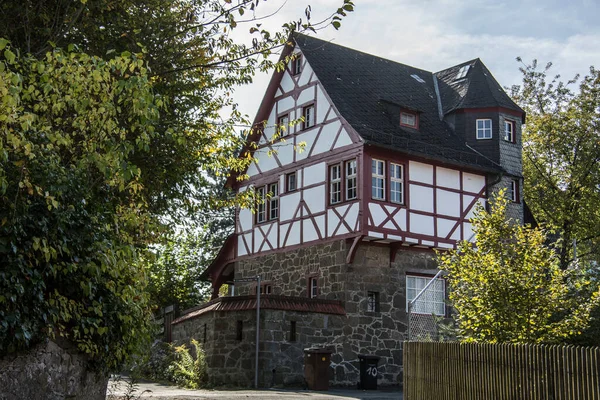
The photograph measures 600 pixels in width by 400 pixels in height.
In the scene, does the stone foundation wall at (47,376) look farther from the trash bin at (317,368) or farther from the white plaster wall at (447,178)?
the white plaster wall at (447,178)

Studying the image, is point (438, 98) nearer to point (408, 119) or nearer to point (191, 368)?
point (408, 119)

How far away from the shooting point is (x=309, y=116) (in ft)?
82.1

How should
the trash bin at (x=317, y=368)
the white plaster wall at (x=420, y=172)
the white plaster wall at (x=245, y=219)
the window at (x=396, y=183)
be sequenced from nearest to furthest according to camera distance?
the trash bin at (x=317, y=368), the window at (x=396, y=183), the white plaster wall at (x=420, y=172), the white plaster wall at (x=245, y=219)

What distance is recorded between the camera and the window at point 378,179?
2250 centimetres

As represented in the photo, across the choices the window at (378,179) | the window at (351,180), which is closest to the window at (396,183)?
the window at (378,179)

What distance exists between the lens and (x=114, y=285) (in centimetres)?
901

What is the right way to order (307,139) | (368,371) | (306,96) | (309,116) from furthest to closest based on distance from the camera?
(306,96), (309,116), (307,139), (368,371)

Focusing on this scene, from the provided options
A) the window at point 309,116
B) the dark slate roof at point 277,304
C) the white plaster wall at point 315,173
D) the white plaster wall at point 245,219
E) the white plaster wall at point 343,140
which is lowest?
the dark slate roof at point 277,304

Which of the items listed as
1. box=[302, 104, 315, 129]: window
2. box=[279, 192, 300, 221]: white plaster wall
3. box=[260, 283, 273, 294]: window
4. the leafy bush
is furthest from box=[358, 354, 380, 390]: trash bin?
box=[302, 104, 315, 129]: window

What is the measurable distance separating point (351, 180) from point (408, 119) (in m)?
4.19

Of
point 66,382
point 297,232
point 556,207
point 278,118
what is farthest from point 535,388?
point 556,207

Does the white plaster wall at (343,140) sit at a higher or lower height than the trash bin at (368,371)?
higher

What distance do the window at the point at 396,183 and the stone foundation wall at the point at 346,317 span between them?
1456 mm

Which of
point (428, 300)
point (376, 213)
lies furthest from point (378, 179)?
point (428, 300)
